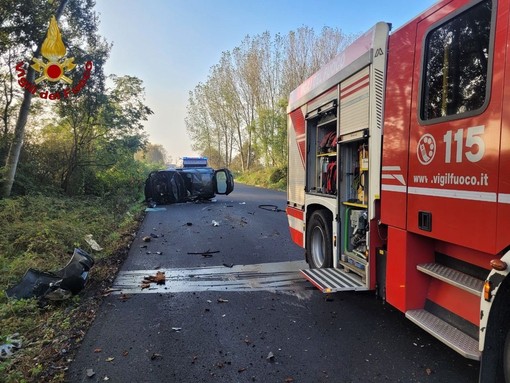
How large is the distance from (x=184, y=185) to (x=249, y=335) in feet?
51.0

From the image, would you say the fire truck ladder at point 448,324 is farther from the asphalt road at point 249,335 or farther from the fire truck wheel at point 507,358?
the asphalt road at point 249,335

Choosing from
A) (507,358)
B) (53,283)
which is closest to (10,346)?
(53,283)

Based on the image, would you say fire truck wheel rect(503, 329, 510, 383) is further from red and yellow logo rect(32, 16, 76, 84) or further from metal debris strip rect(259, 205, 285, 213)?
red and yellow logo rect(32, 16, 76, 84)

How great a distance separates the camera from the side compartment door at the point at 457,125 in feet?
8.46

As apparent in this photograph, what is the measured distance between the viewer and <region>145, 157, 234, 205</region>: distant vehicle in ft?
60.1

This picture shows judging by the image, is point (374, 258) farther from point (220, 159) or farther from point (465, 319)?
point (220, 159)

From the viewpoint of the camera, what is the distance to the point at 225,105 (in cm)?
4634

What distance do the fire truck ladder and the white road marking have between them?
2.16 meters

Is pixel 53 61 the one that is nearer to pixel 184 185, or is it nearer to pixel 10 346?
pixel 184 185

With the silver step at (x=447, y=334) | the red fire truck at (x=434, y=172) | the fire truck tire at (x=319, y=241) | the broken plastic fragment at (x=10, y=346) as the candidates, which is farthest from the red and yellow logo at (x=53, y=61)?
the silver step at (x=447, y=334)

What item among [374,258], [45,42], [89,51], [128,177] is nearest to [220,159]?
[128,177]

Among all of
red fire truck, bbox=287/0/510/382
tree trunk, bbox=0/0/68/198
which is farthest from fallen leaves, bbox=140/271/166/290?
tree trunk, bbox=0/0/68/198

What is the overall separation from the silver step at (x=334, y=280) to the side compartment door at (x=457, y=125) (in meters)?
1.29

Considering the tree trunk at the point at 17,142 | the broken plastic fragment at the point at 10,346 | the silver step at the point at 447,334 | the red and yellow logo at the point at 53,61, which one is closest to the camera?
the silver step at the point at 447,334
